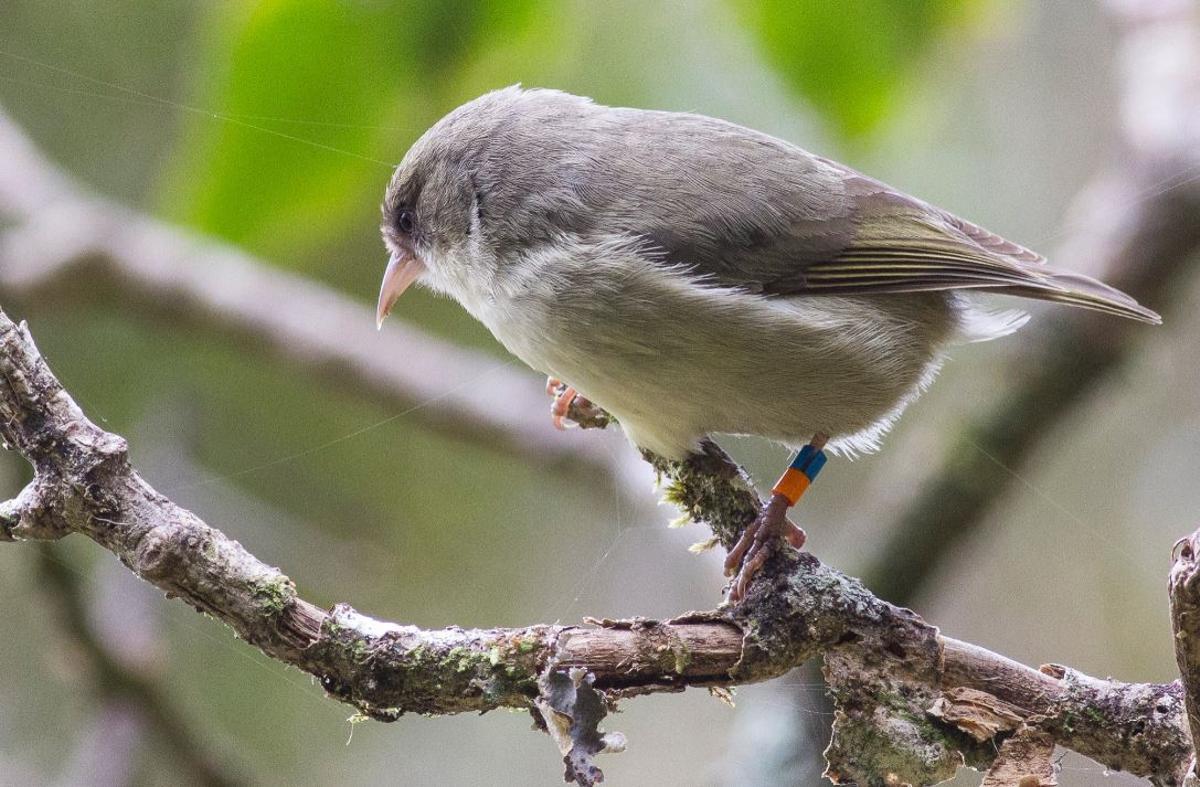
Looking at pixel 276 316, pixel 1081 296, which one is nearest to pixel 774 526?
pixel 1081 296

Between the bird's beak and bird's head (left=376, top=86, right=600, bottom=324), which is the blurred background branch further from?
the bird's beak

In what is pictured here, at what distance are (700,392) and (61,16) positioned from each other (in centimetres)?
249

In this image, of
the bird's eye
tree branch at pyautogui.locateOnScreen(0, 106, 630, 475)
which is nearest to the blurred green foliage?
the bird's eye

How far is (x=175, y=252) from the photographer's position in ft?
16.3

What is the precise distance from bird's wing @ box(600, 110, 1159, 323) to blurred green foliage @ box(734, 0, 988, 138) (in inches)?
8.9

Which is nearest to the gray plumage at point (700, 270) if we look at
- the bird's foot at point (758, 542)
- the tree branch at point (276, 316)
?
the bird's foot at point (758, 542)

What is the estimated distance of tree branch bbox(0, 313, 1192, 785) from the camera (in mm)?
1745

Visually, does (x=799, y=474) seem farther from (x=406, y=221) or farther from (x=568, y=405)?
(x=406, y=221)

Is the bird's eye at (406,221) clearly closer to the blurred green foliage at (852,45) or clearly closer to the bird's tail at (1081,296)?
the blurred green foliage at (852,45)

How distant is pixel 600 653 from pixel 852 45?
1.73 metres

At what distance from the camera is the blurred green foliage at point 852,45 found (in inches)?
109

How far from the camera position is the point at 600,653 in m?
1.91

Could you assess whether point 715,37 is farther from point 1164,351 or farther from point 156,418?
point 1164,351

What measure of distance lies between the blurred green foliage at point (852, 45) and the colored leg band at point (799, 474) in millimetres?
836
